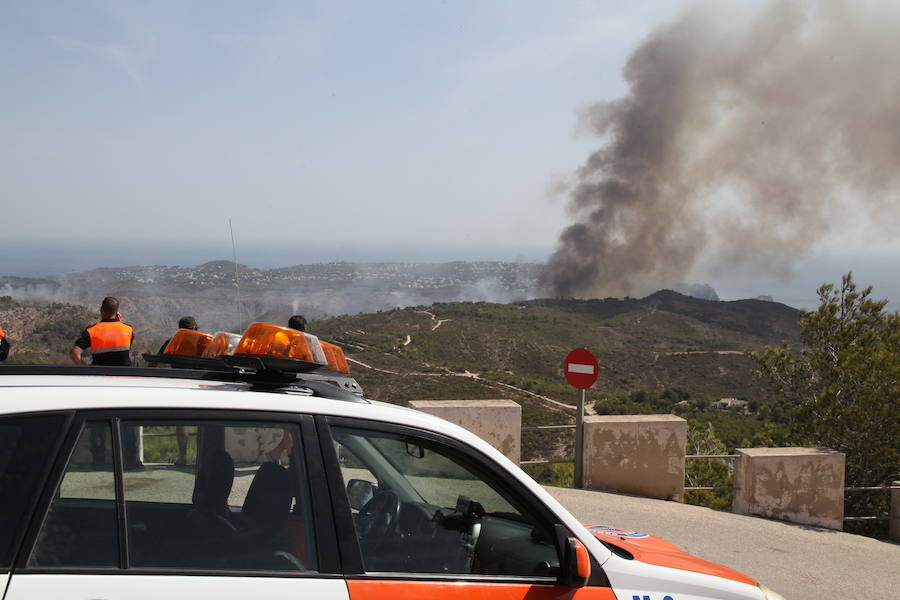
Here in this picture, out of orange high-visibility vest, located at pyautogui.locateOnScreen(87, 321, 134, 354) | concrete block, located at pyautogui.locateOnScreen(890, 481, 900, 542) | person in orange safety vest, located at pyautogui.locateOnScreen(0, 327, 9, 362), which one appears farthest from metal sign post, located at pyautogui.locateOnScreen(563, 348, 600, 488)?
person in orange safety vest, located at pyautogui.locateOnScreen(0, 327, 9, 362)

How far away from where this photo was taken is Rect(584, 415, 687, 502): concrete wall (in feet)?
27.2

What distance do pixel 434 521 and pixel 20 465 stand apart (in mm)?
1165

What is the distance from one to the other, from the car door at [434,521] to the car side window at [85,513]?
555 millimetres

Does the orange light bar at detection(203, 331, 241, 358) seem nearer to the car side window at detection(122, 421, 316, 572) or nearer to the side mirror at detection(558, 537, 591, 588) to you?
the car side window at detection(122, 421, 316, 572)

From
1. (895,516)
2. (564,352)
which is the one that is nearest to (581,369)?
(895,516)

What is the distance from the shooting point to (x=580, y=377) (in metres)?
8.27

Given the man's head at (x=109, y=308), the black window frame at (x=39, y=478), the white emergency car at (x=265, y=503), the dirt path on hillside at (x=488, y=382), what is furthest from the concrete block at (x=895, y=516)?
the dirt path on hillside at (x=488, y=382)

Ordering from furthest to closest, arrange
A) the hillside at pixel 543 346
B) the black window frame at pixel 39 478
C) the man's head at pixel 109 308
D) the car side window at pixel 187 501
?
the hillside at pixel 543 346
the man's head at pixel 109 308
the car side window at pixel 187 501
the black window frame at pixel 39 478

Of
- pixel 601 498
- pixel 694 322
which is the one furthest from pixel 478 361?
pixel 601 498

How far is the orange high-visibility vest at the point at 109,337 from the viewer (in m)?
6.85

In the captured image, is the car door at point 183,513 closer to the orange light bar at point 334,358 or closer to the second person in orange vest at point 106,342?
the orange light bar at point 334,358

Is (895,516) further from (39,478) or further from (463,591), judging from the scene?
(39,478)

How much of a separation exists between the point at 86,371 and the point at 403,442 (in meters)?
0.98

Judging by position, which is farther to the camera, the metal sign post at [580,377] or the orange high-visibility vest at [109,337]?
the metal sign post at [580,377]
